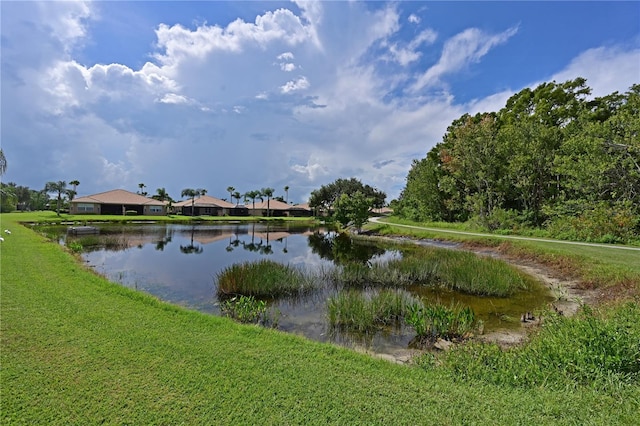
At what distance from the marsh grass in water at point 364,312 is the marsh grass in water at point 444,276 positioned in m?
3.89

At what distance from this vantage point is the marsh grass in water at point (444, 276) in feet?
36.1

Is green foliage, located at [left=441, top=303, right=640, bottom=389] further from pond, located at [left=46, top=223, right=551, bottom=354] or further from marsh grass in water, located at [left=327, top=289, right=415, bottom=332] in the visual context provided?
marsh grass in water, located at [left=327, top=289, right=415, bottom=332]

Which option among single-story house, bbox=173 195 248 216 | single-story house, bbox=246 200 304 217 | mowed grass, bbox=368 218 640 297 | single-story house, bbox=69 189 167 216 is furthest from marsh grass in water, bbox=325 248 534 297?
single-story house, bbox=246 200 304 217

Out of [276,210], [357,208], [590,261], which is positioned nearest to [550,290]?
[590,261]

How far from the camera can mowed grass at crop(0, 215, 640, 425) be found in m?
3.12

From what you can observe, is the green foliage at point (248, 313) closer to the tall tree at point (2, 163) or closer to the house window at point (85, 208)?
the tall tree at point (2, 163)

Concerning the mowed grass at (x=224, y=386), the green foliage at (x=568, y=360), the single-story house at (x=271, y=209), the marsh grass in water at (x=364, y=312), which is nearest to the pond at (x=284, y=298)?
the marsh grass in water at (x=364, y=312)

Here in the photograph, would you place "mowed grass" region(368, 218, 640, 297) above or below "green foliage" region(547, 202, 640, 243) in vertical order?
below

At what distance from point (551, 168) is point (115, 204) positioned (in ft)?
210

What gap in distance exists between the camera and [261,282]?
10.8 meters

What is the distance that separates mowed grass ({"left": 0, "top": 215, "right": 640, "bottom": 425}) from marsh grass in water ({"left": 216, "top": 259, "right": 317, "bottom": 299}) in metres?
4.99

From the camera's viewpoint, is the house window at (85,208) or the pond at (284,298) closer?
the pond at (284,298)

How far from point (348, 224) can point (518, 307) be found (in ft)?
117

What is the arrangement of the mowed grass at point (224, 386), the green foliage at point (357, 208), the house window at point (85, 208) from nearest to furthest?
the mowed grass at point (224, 386) → the green foliage at point (357, 208) → the house window at point (85, 208)
